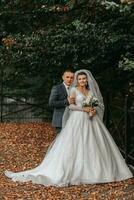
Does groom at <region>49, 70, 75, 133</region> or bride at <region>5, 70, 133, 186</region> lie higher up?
groom at <region>49, 70, 75, 133</region>

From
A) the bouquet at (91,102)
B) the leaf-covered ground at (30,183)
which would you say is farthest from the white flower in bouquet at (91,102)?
the leaf-covered ground at (30,183)

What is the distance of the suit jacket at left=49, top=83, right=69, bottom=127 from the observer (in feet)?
31.4

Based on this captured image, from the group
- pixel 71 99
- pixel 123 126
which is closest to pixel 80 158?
pixel 71 99

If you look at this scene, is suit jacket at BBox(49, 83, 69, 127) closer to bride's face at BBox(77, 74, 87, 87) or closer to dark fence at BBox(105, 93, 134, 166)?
bride's face at BBox(77, 74, 87, 87)

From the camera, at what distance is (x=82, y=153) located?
901 centimetres

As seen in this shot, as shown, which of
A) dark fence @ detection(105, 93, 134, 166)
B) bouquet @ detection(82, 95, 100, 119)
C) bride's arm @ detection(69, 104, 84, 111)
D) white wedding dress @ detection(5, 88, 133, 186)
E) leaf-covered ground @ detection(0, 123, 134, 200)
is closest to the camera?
leaf-covered ground @ detection(0, 123, 134, 200)

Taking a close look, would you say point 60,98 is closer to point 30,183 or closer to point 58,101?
point 58,101

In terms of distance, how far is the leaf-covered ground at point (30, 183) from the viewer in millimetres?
8023

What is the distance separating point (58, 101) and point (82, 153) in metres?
1.14

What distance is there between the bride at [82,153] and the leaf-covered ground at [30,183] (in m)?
0.22

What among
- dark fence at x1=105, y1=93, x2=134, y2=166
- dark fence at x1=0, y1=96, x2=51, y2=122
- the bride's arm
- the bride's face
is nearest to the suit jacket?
the bride's arm

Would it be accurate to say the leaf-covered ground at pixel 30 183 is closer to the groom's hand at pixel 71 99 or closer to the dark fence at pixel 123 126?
the dark fence at pixel 123 126

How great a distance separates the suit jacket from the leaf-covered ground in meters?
1.33

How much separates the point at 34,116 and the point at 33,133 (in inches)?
168
